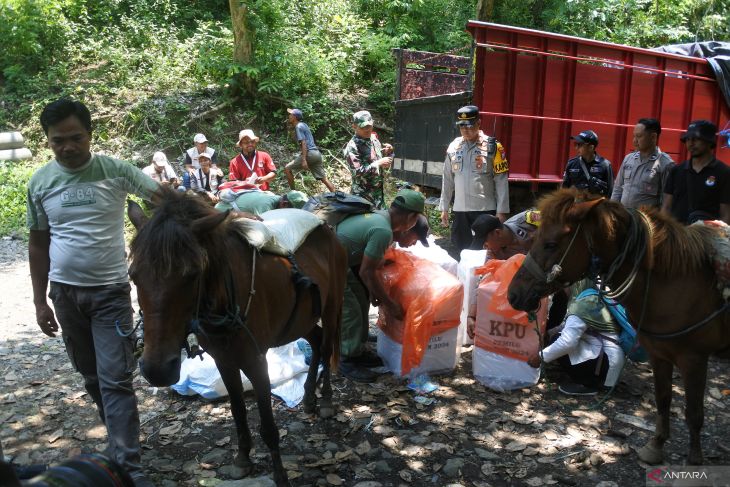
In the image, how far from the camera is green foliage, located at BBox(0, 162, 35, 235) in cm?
995

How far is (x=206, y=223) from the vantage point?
2416mm

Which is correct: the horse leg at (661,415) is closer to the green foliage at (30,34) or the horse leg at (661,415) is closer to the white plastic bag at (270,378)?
the white plastic bag at (270,378)

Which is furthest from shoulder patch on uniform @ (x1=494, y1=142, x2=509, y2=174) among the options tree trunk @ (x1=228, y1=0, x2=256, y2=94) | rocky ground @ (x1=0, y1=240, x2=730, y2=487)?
tree trunk @ (x1=228, y1=0, x2=256, y2=94)

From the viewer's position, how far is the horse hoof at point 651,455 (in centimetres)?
334

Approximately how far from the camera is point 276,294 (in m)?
3.12

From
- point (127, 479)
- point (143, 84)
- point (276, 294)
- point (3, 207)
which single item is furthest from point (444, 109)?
point (143, 84)

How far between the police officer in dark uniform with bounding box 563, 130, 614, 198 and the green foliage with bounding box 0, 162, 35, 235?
29.9 ft

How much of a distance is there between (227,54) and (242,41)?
105 cm

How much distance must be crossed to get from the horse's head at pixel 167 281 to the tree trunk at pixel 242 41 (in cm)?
1177

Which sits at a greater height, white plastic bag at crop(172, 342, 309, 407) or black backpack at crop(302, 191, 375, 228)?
black backpack at crop(302, 191, 375, 228)

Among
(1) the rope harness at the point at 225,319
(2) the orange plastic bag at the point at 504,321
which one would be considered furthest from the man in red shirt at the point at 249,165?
(1) the rope harness at the point at 225,319

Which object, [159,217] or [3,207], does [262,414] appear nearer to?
[159,217]

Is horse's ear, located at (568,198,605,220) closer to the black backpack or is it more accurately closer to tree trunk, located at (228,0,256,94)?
the black backpack

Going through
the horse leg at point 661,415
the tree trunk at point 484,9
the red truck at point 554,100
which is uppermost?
the tree trunk at point 484,9
